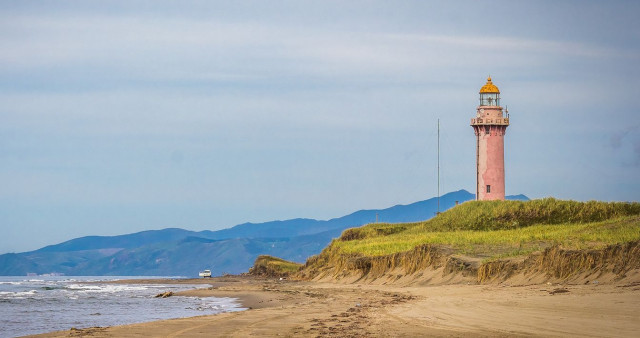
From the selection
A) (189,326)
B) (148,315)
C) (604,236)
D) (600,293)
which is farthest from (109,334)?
(604,236)

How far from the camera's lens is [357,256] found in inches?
2079

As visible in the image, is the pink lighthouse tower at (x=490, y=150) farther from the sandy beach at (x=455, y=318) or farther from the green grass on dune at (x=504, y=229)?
the sandy beach at (x=455, y=318)

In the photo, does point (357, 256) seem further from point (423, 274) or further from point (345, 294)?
point (345, 294)

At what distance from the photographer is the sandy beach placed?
17734mm

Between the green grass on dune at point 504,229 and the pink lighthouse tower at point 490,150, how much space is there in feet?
28.6

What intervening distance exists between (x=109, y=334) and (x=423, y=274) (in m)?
21.6

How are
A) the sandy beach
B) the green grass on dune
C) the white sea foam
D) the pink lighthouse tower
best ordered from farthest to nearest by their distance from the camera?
the pink lighthouse tower < the white sea foam < the green grass on dune < the sandy beach

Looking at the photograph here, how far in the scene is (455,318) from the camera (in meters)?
20.4

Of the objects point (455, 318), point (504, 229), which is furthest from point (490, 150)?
point (455, 318)

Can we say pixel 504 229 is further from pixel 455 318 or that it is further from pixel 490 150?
pixel 455 318

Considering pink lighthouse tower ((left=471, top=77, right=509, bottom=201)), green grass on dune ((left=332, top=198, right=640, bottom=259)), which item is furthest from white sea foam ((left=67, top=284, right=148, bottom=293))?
pink lighthouse tower ((left=471, top=77, right=509, bottom=201))

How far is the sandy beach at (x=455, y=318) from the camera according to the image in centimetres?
1773

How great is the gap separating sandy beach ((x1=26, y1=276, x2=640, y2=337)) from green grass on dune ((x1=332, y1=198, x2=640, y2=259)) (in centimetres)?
874

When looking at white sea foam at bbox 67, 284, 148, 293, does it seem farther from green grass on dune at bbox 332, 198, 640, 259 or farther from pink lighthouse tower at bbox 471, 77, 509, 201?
pink lighthouse tower at bbox 471, 77, 509, 201
